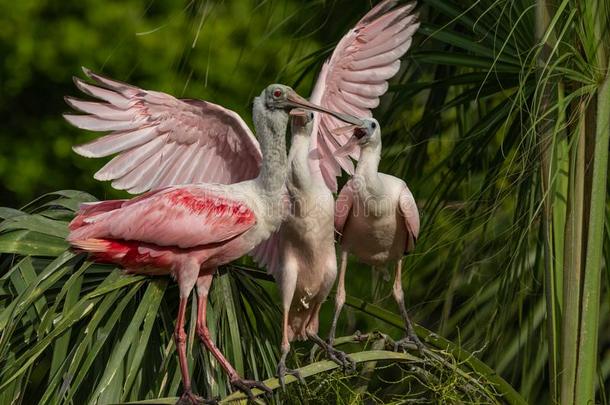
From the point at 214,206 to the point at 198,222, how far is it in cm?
9

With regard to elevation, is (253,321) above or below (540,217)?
below

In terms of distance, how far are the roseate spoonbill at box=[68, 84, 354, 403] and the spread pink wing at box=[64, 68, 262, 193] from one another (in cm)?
27

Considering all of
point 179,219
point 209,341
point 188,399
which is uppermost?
point 179,219

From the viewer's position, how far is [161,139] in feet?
16.6

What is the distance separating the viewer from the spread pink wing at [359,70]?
5.39 metres

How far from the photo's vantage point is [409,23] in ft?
17.6

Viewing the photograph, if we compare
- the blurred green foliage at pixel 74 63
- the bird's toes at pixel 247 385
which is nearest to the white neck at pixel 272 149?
the bird's toes at pixel 247 385

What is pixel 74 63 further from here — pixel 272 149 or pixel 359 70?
pixel 272 149

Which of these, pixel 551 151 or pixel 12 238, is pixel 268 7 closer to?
pixel 551 151

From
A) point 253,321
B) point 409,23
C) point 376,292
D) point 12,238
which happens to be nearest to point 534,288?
point 376,292

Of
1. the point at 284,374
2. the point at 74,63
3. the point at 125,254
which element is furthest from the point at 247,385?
the point at 74,63

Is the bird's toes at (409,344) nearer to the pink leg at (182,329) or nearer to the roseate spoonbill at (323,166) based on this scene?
the roseate spoonbill at (323,166)

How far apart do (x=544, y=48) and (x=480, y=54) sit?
0.80 ft

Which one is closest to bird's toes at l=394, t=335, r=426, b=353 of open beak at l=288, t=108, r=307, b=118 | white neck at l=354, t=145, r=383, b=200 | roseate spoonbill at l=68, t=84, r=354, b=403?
white neck at l=354, t=145, r=383, b=200
